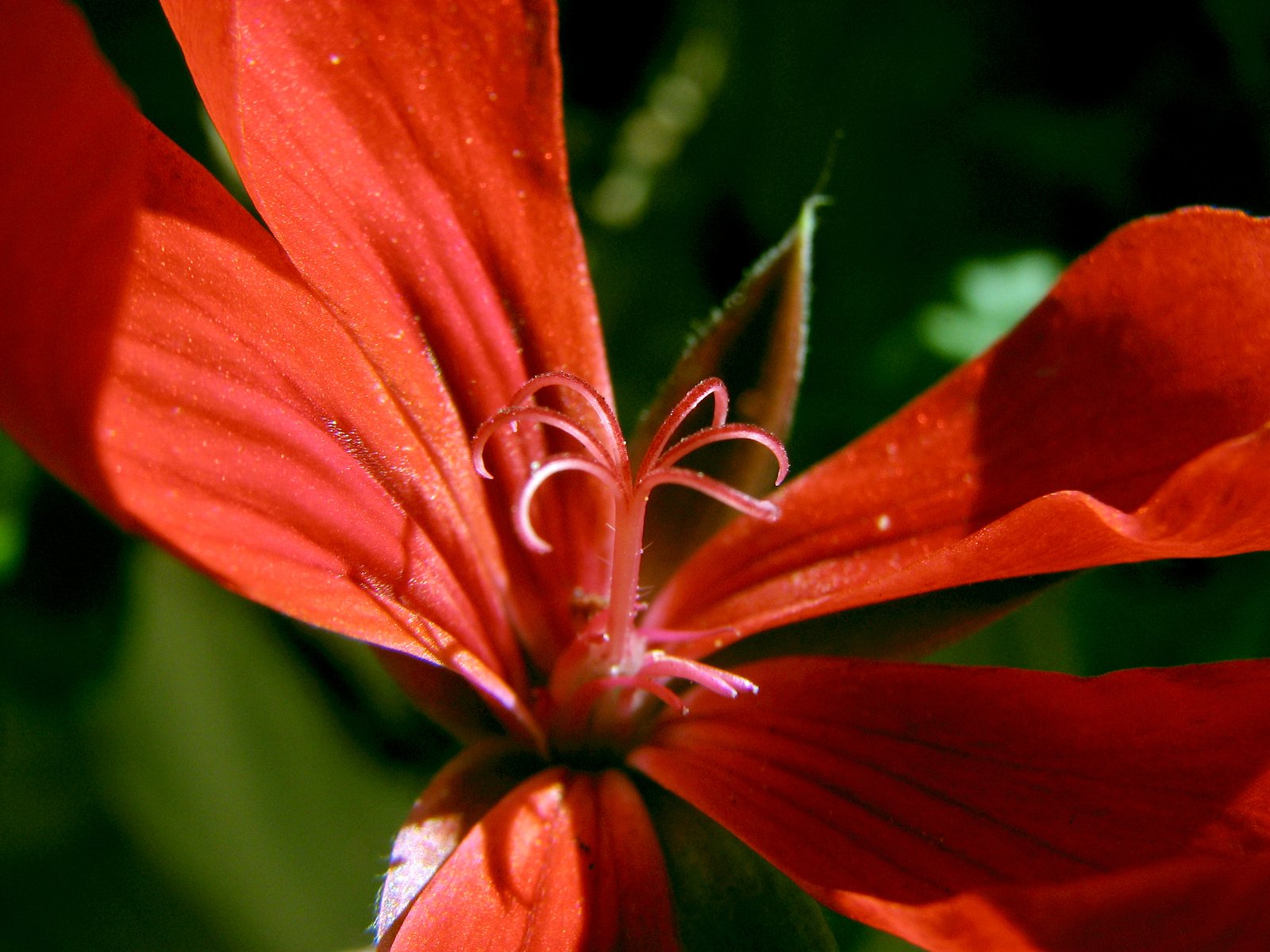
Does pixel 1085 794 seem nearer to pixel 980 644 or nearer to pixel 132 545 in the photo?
pixel 980 644

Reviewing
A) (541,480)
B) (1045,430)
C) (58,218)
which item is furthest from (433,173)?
(1045,430)

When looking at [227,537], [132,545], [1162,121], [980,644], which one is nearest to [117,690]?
[132,545]

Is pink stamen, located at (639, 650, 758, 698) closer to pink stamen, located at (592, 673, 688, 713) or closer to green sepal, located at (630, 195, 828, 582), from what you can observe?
pink stamen, located at (592, 673, 688, 713)

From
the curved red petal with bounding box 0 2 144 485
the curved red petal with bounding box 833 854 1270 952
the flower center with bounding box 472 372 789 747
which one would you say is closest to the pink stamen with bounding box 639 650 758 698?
the flower center with bounding box 472 372 789 747

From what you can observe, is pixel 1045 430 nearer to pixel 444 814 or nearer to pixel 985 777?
pixel 985 777

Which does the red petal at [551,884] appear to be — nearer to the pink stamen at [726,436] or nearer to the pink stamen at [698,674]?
the pink stamen at [698,674]

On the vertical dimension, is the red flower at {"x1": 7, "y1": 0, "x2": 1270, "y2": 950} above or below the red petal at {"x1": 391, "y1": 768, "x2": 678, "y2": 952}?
above

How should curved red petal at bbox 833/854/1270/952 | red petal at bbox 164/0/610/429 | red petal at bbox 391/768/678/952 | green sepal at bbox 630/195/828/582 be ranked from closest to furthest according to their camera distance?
curved red petal at bbox 833/854/1270/952, red petal at bbox 391/768/678/952, red petal at bbox 164/0/610/429, green sepal at bbox 630/195/828/582
